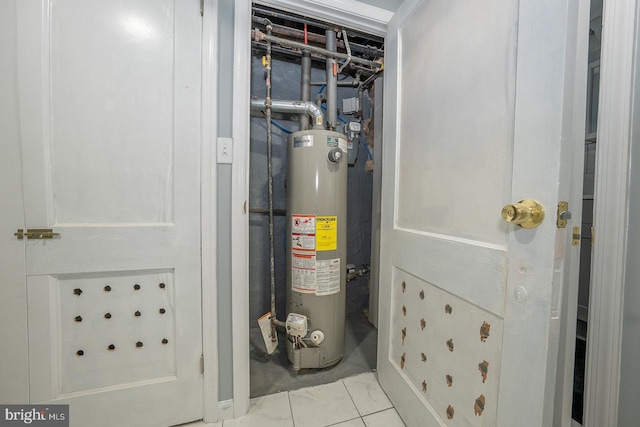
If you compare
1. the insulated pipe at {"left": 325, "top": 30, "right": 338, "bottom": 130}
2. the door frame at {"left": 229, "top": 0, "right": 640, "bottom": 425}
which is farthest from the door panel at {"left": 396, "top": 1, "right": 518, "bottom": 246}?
the insulated pipe at {"left": 325, "top": 30, "right": 338, "bottom": 130}

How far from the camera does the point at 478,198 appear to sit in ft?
2.18

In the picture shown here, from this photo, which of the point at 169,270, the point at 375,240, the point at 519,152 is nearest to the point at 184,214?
the point at 169,270

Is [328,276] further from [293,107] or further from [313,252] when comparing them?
[293,107]

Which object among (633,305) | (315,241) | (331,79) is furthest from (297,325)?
(331,79)

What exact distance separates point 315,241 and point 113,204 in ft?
2.77

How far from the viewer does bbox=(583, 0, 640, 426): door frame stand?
2.05 feet

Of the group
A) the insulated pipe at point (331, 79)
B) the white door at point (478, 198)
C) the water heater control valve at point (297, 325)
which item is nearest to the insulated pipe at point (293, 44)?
the insulated pipe at point (331, 79)

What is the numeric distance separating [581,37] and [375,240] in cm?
147

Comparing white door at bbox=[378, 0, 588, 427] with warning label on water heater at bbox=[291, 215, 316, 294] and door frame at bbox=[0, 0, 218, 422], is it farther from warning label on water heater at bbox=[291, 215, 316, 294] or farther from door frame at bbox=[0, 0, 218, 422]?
door frame at bbox=[0, 0, 218, 422]

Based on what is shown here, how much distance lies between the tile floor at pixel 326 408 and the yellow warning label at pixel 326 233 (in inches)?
27.9

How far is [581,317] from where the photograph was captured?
1229mm

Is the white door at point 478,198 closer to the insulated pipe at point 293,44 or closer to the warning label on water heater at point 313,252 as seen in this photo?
the warning label on water heater at point 313,252
